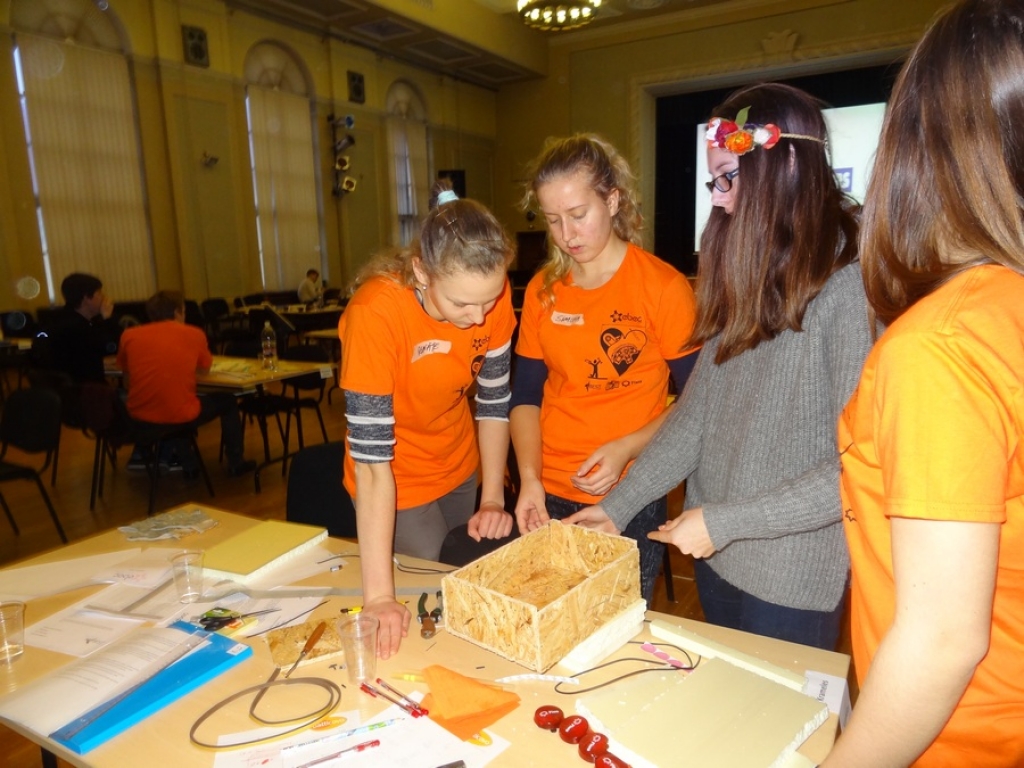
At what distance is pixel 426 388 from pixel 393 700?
0.72m

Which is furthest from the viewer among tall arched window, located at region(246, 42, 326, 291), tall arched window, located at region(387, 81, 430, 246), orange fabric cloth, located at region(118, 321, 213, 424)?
tall arched window, located at region(387, 81, 430, 246)

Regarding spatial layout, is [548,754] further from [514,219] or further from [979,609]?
[514,219]

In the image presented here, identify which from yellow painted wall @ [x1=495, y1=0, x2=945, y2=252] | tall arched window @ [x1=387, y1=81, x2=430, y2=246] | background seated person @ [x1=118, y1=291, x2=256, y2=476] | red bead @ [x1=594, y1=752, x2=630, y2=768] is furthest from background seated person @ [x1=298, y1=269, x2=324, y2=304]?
red bead @ [x1=594, y1=752, x2=630, y2=768]

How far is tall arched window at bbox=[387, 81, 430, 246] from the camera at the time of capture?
417 inches

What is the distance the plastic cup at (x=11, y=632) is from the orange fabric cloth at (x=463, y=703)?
0.77 metres

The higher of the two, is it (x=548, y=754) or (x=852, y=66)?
(x=852, y=66)

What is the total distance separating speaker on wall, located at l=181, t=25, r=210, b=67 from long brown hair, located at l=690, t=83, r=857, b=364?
844 cm

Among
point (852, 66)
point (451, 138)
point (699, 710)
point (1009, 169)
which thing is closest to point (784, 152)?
point (1009, 169)

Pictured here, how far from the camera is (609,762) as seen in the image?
0.87 meters

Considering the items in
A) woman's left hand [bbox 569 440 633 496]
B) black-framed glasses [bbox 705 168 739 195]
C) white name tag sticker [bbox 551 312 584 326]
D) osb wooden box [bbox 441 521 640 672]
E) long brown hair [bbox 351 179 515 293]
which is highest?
black-framed glasses [bbox 705 168 739 195]

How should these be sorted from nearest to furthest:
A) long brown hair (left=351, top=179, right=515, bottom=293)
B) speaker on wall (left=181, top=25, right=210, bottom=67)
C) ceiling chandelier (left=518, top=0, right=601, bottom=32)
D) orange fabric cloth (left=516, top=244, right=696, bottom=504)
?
long brown hair (left=351, top=179, right=515, bottom=293) → orange fabric cloth (left=516, top=244, right=696, bottom=504) → ceiling chandelier (left=518, top=0, right=601, bottom=32) → speaker on wall (left=181, top=25, right=210, bottom=67)

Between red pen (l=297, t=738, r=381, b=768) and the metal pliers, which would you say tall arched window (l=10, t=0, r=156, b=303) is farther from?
red pen (l=297, t=738, r=381, b=768)

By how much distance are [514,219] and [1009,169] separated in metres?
11.7

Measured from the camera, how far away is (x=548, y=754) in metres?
0.92
